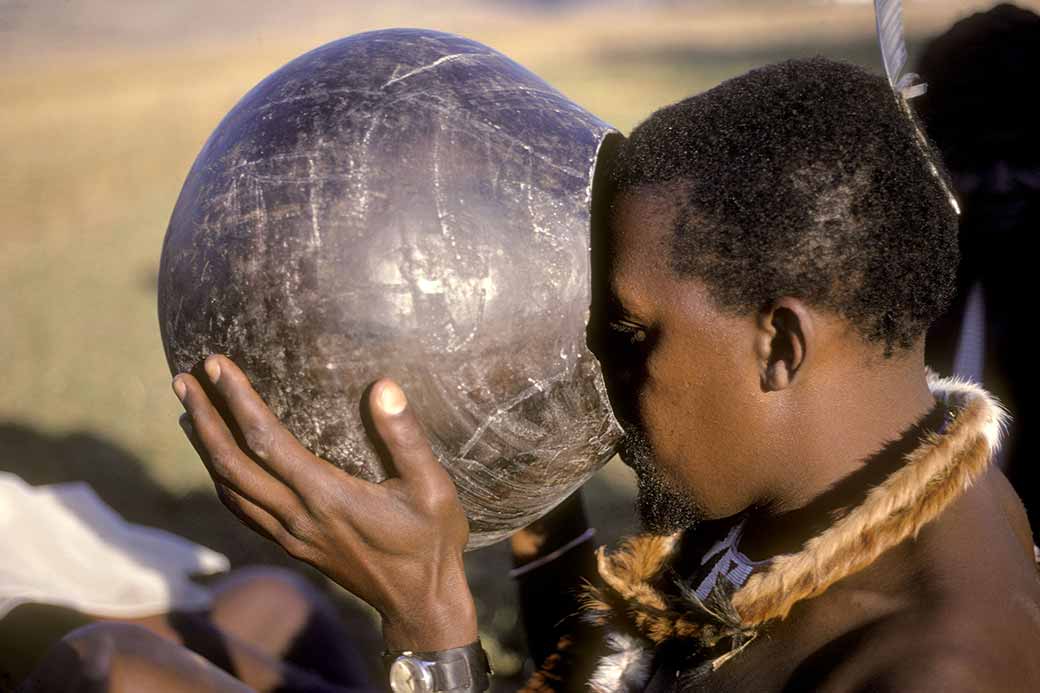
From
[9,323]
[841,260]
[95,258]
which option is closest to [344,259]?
[841,260]

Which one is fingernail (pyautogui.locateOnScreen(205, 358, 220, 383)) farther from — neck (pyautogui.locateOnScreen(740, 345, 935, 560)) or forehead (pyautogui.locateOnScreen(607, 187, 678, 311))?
neck (pyautogui.locateOnScreen(740, 345, 935, 560))

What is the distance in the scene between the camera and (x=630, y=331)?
222cm

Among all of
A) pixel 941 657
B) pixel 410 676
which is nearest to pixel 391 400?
pixel 410 676

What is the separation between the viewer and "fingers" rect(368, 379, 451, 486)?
2146 mm

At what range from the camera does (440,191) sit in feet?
7.12

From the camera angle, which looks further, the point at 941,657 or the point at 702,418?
the point at 702,418

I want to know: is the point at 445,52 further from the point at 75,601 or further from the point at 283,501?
the point at 75,601

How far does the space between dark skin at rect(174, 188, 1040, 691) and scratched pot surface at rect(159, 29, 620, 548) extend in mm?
77

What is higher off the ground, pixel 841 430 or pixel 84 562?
pixel 841 430

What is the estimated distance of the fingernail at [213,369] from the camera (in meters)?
2.20

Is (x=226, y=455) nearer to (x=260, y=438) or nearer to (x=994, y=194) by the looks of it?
(x=260, y=438)

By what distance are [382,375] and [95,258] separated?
36.6ft

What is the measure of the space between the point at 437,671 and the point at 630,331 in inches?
37.5

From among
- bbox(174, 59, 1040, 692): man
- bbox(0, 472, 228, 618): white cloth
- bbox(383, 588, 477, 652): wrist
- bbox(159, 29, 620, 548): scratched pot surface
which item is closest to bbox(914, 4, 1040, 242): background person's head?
bbox(174, 59, 1040, 692): man
